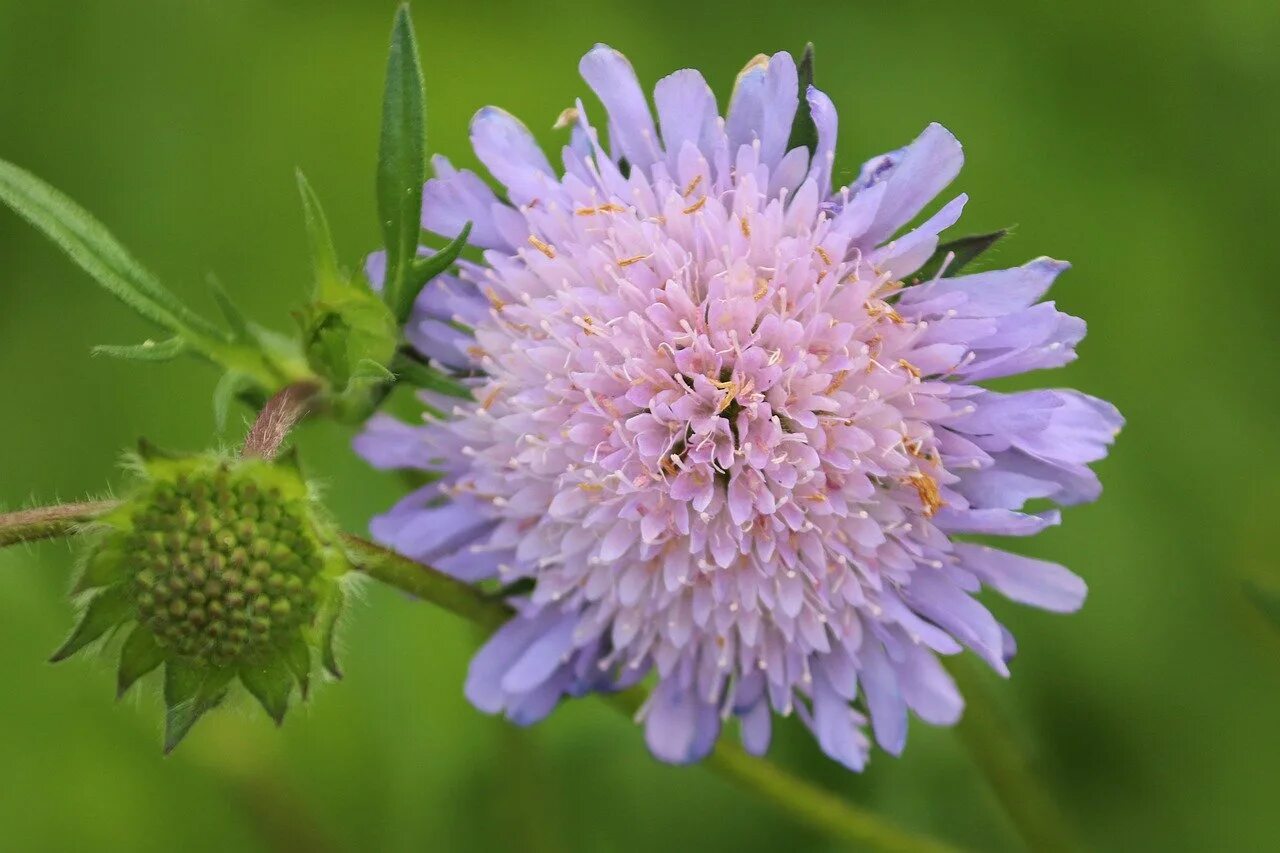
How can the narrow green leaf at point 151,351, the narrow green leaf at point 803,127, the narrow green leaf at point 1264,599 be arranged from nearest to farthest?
the narrow green leaf at point 151,351
the narrow green leaf at point 803,127
the narrow green leaf at point 1264,599

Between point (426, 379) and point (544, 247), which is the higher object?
point (544, 247)

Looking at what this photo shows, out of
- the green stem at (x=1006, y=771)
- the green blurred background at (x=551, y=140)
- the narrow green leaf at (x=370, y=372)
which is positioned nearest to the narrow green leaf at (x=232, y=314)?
the narrow green leaf at (x=370, y=372)

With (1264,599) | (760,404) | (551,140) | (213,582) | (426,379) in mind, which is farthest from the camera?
(551,140)

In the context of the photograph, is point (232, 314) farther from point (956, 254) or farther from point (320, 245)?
point (956, 254)

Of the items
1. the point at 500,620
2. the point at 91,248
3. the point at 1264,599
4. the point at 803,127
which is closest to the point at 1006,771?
the point at 1264,599

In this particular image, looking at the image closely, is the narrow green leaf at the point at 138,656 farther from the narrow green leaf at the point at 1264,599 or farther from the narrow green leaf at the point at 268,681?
the narrow green leaf at the point at 1264,599

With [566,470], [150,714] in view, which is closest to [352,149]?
[150,714]

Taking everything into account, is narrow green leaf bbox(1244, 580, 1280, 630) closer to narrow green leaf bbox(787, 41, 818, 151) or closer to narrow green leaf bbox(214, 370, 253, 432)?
narrow green leaf bbox(787, 41, 818, 151)
